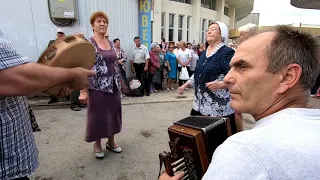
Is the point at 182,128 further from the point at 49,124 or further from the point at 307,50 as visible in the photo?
the point at 49,124

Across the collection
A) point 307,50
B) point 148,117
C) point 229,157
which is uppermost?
point 307,50

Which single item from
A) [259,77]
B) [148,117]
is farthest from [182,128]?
[148,117]

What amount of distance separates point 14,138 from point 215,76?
1.96 metres

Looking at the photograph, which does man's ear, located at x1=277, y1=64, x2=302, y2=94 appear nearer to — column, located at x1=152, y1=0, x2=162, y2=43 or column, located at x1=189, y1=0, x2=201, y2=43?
column, located at x1=152, y1=0, x2=162, y2=43

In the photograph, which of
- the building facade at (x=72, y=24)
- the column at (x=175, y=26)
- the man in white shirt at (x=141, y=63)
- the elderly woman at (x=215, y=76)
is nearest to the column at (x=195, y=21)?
the column at (x=175, y=26)

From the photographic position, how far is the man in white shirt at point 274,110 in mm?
660

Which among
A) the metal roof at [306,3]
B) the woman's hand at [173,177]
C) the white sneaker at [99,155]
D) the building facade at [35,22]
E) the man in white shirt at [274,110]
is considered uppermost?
the metal roof at [306,3]

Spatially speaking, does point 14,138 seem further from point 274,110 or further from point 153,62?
point 153,62

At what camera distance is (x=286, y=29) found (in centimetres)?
97

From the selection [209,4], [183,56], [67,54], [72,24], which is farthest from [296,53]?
[209,4]

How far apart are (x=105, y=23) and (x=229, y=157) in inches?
104

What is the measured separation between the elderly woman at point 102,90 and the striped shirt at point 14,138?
1391mm

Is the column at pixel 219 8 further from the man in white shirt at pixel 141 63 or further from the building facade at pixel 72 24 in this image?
the man in white shirt at pixel 141 63

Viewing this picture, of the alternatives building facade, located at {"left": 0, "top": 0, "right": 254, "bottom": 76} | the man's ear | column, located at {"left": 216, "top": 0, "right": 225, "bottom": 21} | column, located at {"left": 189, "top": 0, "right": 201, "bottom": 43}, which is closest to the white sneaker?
the man's ear
